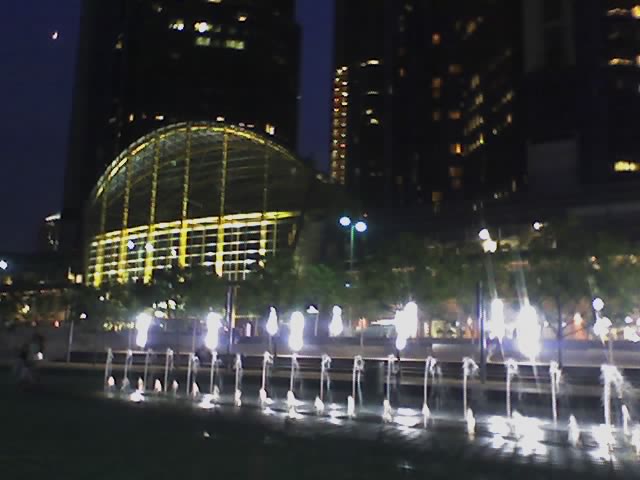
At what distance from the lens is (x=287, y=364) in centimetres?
3644

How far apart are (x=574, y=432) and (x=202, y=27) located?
12217 centimetres

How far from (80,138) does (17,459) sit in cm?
15936

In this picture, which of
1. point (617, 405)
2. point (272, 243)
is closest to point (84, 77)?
point (272, 243)

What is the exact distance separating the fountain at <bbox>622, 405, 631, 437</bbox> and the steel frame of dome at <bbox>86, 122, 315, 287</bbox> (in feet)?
179

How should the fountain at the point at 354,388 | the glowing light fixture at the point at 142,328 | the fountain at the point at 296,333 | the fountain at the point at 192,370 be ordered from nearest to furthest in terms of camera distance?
the fountain at the point at 354,388 → the fountain at the point at 192,370 → the fountain at the point at 296,333 → the glowing light fixture at the point at 142,328

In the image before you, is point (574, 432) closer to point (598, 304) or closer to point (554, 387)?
point (554, 387)

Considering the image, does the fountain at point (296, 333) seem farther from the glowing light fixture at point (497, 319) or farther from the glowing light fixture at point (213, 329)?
the glowing light fixture at point (497, 319)

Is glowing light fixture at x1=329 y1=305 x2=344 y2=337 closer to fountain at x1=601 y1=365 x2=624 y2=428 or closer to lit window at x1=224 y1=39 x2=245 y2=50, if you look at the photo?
fountain at x1=601 y1=365 x2=624 y2=428

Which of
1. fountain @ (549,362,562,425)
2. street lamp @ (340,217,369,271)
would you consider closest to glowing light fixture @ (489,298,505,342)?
street lamp @ (340,217,369,271)

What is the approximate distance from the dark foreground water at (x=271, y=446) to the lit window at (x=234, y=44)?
379 ft

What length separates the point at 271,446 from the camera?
38.8ft

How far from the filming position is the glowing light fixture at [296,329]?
4783 centimetres

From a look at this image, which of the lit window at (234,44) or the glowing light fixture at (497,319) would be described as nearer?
the glowing light fixture at (497,319)

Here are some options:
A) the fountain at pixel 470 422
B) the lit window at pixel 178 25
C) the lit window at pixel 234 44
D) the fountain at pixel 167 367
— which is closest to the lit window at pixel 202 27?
the lit window at pixel 178 25
